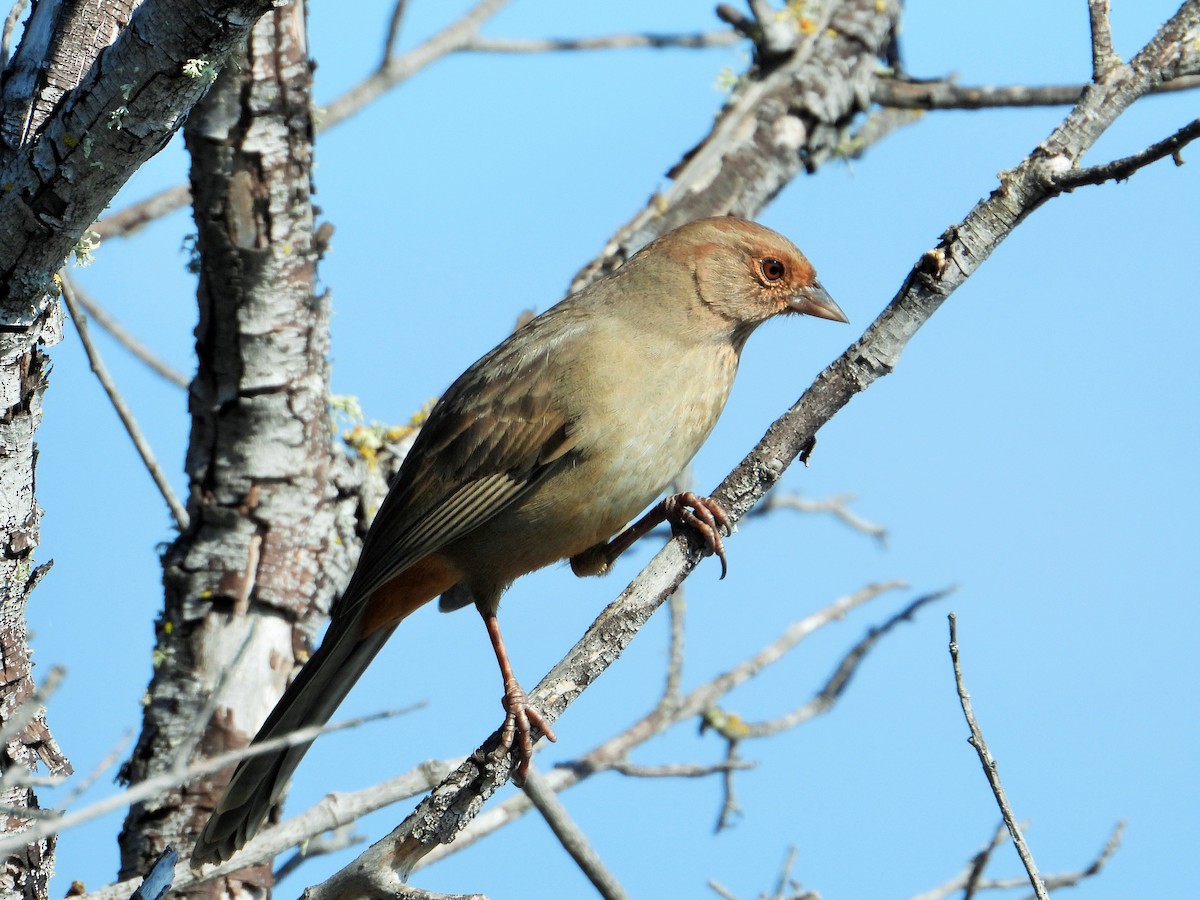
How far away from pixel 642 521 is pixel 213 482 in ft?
5.68

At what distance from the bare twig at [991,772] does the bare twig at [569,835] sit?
138cm

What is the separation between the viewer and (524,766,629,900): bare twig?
3.98 meters

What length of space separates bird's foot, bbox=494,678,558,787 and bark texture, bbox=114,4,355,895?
4.57 ft

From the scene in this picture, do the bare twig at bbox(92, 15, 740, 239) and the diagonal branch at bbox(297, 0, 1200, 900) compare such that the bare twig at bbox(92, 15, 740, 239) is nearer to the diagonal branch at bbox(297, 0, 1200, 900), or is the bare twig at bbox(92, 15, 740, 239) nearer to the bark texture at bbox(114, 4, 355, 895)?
the bark texture at bbox(114, 4, 355, 895)

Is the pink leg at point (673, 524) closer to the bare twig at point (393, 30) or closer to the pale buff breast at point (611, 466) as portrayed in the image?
the pale buff breast at point (611, 466)

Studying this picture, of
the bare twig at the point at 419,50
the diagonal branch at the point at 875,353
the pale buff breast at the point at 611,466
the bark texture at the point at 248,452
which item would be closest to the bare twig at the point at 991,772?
the diagonal branch at the point at 875,353

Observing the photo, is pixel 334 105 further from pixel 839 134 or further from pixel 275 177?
pixel 839 134

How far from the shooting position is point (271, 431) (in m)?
5.04

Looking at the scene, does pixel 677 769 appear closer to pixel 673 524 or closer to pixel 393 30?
pixel 673 524

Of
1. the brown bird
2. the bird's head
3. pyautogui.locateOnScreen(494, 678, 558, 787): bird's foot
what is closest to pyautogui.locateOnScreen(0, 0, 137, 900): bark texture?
the brown bird

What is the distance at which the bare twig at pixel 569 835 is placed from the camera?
13.1 feet

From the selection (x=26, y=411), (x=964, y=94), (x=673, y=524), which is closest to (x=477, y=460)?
(x=673, y=524)

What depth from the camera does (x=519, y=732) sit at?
356 cm

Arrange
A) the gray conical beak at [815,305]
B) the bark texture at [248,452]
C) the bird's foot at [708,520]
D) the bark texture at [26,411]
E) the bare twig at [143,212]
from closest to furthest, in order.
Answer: the bark texture at [26,411] < the bird's foot at [708,520] < the bark texture at [248,452] < the gray conical beak at [815,305] < the bare twig at [143,212]
